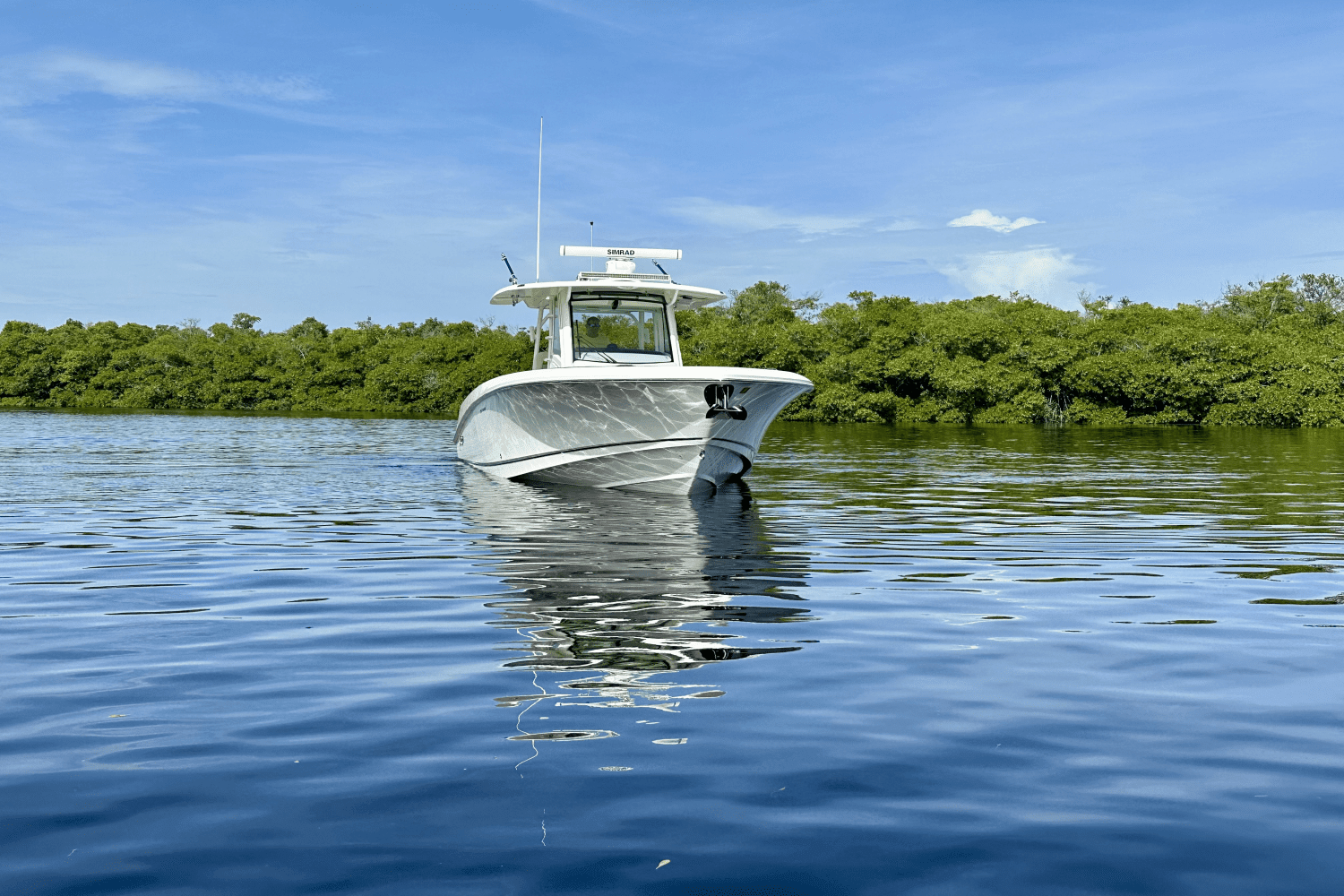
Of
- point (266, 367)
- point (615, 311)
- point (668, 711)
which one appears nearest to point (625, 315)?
point (615, 311)

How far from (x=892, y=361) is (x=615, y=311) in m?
61.6

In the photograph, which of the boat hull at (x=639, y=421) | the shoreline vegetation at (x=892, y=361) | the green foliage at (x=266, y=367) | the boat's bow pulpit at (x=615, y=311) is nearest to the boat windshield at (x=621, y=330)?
the boat's bow pulpit at (x=615, y=311)

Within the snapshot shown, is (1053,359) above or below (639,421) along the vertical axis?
above

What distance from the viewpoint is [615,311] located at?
19891 mm

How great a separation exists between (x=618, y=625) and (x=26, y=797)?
4111 millimetres

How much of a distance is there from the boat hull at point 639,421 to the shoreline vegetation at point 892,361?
5736 cm

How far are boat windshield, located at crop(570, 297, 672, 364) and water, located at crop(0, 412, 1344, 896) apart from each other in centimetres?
647

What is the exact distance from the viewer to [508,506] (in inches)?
667

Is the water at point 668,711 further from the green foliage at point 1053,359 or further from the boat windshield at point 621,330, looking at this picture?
the green foliage at point 1053,359

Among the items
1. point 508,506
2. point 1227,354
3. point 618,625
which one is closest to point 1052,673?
point 618,625

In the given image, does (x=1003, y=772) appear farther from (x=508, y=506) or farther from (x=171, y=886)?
(x=508, y=506)

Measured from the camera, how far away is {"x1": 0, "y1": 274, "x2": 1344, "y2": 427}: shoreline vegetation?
237 ft

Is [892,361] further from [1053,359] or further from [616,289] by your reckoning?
[616,289]

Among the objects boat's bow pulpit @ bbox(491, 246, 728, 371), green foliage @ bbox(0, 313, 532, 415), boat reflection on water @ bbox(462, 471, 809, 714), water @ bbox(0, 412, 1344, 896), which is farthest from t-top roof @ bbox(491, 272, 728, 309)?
green foliage @ bbox(0, 313, 532, 415)
